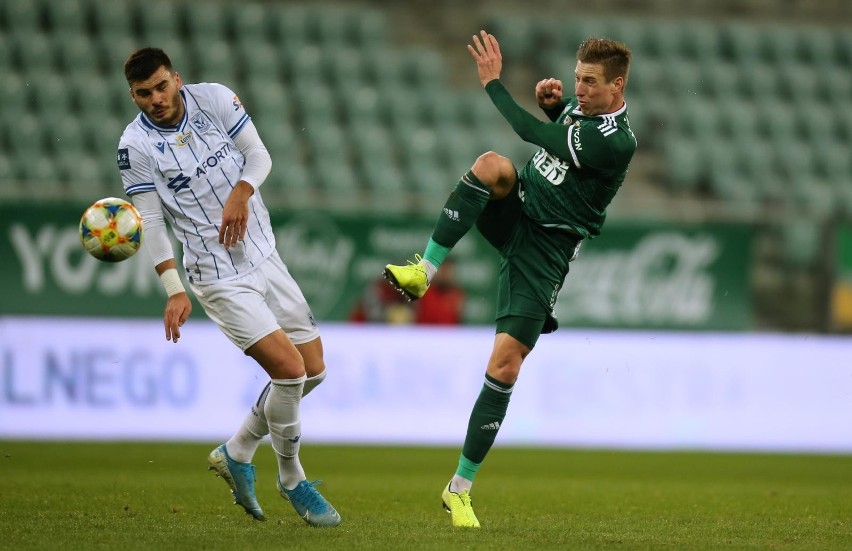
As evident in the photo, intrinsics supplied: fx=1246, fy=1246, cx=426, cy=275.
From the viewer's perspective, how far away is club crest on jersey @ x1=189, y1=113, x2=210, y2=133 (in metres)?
5.95

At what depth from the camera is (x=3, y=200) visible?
11.8 meters

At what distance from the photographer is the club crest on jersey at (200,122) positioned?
595cm

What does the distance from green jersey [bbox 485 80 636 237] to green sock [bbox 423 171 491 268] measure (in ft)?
1.04

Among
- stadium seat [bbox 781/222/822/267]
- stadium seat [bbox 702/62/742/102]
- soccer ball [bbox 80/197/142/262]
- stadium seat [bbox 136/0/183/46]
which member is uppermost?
stadium seat [bbox 136/0/183/46]

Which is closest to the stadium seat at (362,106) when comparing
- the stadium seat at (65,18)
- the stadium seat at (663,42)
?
the stadium seat at (65,18)

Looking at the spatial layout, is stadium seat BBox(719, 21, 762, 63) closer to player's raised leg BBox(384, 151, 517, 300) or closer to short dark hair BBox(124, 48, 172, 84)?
player's raised leg BBox(384, 151, 517, 300)

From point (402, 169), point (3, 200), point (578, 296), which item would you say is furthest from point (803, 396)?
point (3, 200)

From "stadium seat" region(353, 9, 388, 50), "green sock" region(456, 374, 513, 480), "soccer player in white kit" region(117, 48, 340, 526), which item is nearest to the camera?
"soccer player in white kit" region(117, 48, 340, 526)

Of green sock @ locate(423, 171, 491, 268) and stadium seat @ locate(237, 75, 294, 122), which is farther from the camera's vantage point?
stadium seat @ locate(237, 75, 294, 122)

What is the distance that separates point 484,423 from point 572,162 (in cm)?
135

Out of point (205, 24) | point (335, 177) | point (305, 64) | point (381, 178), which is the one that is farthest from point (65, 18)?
point (381, 178)

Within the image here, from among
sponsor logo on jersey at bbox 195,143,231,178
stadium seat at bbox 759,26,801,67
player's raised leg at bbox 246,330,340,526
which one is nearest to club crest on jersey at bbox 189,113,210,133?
sponsor logo on jersey at bbox 195,143,231,178

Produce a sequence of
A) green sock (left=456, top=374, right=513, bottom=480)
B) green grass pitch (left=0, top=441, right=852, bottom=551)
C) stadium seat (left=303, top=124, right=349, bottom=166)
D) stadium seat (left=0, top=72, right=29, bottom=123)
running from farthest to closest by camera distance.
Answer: stadium seat (left=303, top=124, right=349, bottom=166) < stadium seat (left=0, top=72, right=29, bottom=123) < green sock (left=456, top=374, right=513, bottom=480) < green grass pitch (left=0, top=441, right=852, bottom=551)

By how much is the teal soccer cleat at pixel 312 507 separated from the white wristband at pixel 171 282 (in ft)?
3.66
